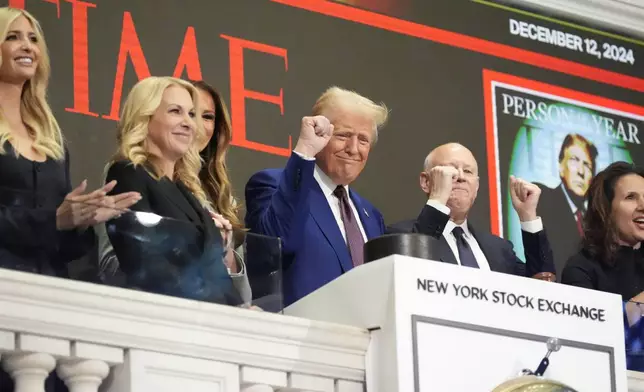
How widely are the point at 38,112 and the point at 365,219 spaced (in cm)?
113

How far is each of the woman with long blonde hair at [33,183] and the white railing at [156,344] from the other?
73 millimetres

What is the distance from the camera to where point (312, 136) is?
4238mm

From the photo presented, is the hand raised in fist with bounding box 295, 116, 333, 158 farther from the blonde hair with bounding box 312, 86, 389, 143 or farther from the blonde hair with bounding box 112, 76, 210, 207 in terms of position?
the blonde hair with bounding box 312, 86, 389, 143

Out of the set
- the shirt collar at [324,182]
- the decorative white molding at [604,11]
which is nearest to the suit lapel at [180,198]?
the shirt collar at [324,182]

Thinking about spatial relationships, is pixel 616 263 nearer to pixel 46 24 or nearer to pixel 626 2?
pixel 46 24

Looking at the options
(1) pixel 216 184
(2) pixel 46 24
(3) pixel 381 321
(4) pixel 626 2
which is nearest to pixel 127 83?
(2) pixel 46 24

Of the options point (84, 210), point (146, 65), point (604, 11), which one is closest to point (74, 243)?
point (84, 210)

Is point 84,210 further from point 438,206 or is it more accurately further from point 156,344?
point 438,206

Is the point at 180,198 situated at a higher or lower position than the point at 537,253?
lower

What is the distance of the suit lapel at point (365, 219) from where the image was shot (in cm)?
459

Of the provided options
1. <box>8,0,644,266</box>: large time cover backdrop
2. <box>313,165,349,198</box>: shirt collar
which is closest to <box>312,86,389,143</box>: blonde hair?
<box>313,165,349,198</box>: shirt collar

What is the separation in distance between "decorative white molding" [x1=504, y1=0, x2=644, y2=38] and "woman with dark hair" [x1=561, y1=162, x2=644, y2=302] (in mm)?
1871

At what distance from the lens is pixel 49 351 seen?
3088 mm

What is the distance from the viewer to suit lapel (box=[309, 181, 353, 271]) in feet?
14.3
